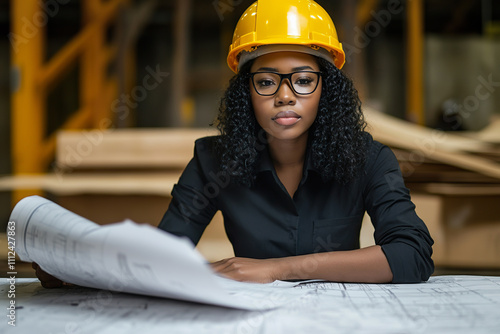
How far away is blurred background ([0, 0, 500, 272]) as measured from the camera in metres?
2.17

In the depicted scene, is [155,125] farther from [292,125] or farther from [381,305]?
[381,305]

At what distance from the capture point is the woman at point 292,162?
3.81ft

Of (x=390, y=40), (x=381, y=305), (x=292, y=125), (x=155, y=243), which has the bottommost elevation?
(x=381, y=305)

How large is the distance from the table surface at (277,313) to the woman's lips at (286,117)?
46 cm

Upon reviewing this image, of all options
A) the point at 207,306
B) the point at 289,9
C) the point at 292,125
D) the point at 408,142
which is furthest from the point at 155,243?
the point at 408,142

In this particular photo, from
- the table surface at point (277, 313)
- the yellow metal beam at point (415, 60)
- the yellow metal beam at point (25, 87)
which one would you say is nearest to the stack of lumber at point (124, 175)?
the yellow metal beam at point (25, 87)

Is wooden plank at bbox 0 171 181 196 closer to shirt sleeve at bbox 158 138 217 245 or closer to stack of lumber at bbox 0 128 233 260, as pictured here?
stack of lumber at bbox 0 128 233 260

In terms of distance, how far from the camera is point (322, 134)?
129 centimetres

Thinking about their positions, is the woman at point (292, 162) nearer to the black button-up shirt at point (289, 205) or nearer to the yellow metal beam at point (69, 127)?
the black button-up shirt at point (289, 205)

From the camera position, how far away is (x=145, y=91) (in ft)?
18.3

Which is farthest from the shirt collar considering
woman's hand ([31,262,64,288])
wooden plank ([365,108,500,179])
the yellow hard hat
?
wooden plank ([365,108,500,179])

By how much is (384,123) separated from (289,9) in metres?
1.19

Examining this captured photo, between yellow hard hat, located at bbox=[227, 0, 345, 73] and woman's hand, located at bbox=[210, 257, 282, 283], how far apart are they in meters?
0.55

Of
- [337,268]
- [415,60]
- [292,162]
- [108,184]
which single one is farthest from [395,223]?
[415,60]
